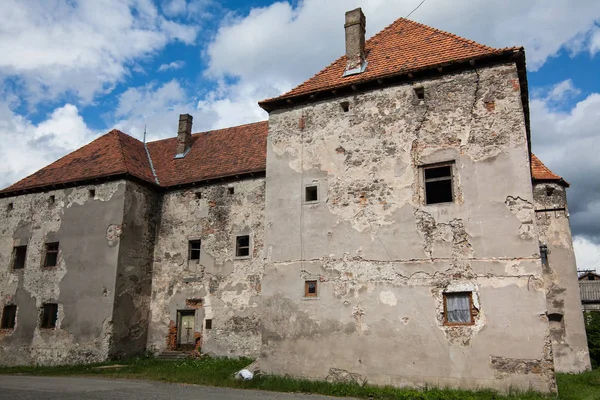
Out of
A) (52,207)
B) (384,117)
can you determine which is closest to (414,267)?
(384,117)

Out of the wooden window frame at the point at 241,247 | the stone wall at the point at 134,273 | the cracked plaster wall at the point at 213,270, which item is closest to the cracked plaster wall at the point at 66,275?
the stone wall at the point at 134,273

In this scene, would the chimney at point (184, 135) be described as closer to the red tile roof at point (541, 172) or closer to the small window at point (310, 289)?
the small window at point (310, 289)

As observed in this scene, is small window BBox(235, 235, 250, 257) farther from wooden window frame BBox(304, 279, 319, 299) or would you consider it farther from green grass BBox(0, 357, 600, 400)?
wooden window frame BBox(304, 279, 319, 299)

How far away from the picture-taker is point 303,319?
40.4ft

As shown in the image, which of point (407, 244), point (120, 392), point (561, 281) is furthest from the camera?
point (561, 281)

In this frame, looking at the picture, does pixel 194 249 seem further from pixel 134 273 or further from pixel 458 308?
pixel 458 308

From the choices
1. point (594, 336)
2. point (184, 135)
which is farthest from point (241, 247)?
point (594, 336)

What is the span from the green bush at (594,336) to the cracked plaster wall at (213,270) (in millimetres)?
14287

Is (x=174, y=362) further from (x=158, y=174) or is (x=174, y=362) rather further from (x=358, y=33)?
(x=358, y=33)

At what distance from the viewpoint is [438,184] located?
11906 millimetres

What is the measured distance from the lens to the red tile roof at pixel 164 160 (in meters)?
18.6

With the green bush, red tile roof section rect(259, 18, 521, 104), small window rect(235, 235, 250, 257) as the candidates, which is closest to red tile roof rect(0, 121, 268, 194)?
small window rect(235, 235, 250, 257)

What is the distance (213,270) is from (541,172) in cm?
1412

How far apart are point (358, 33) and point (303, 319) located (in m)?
8.54
